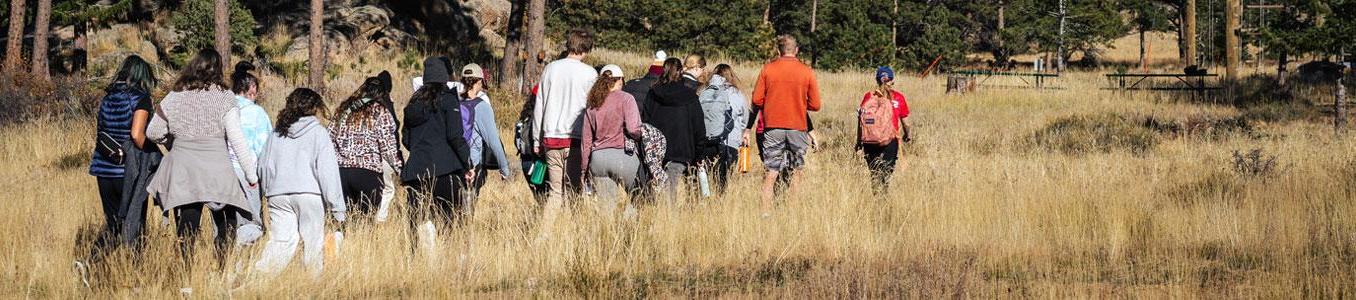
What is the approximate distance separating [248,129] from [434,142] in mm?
1182

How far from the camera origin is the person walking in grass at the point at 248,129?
25.7 ft

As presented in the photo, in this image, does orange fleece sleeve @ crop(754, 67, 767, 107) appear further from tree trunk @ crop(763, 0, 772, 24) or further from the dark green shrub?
tree trunk @ crop(763, 0, 772, 24)

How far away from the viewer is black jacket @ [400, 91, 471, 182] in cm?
860

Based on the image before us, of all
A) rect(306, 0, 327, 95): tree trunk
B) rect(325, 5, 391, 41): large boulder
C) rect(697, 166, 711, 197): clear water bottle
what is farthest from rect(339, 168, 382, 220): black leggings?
rect(325, 5, 391, 41): large boulder

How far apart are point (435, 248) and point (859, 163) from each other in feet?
19.9

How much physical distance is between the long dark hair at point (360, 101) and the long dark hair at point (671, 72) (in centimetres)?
235

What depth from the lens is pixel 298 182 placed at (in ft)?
24.9

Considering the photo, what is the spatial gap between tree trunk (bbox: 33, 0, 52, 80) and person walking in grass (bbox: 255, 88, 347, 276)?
21590 millimetres

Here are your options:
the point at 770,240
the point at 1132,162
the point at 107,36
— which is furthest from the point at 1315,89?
the point at 107,36

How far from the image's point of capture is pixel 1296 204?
10.4 m

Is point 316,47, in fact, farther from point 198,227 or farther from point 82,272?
point 82,272

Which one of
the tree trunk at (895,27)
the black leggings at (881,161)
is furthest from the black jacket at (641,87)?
the tree trunk at (895,27)

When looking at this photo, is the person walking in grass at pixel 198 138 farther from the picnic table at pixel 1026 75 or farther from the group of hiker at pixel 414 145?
the picnic table at pixel 1026 75

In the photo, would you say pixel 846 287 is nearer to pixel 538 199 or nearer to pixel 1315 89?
pixel 538 199
